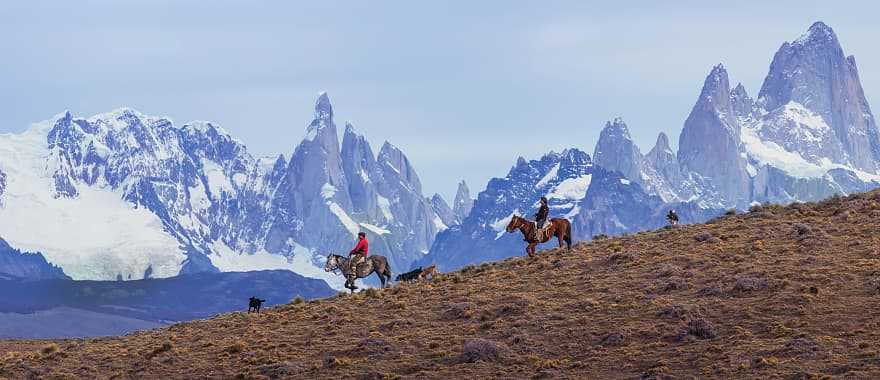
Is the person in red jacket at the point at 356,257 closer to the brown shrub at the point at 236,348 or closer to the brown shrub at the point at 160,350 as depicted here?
the brown shrub at the point at 160,350

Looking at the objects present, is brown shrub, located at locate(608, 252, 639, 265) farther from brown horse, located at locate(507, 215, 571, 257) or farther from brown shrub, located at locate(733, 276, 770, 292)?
brown shrub, located at locate(733, 276, 770, 292)

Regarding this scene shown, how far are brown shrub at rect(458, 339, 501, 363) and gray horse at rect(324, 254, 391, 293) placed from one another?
64.3ft

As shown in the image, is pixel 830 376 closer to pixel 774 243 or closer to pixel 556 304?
pixel 556 304

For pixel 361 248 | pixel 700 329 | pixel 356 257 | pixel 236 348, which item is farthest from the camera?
pixel 356 257

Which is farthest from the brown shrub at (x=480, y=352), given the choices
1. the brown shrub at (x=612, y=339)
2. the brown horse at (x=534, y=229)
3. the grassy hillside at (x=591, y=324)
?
the brown horse at (x=534, y=229)

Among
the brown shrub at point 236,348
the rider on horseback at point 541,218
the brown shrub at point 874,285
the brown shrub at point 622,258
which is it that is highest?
the rider on horseback at point 541,218

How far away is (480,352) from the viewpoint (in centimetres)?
6128

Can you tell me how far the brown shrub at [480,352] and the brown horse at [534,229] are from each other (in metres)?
15.5

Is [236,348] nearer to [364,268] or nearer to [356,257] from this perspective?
[356,257]

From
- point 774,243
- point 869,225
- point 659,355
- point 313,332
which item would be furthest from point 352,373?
point 869,225

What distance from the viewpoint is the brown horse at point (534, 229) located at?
7881 centimetres

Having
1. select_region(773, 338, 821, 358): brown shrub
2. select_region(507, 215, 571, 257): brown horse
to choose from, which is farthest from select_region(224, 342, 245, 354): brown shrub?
select_region(773, 338, 821, 358): brown shrub

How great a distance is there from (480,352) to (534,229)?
1862cm

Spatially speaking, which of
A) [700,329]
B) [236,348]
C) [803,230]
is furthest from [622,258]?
[236,348]
